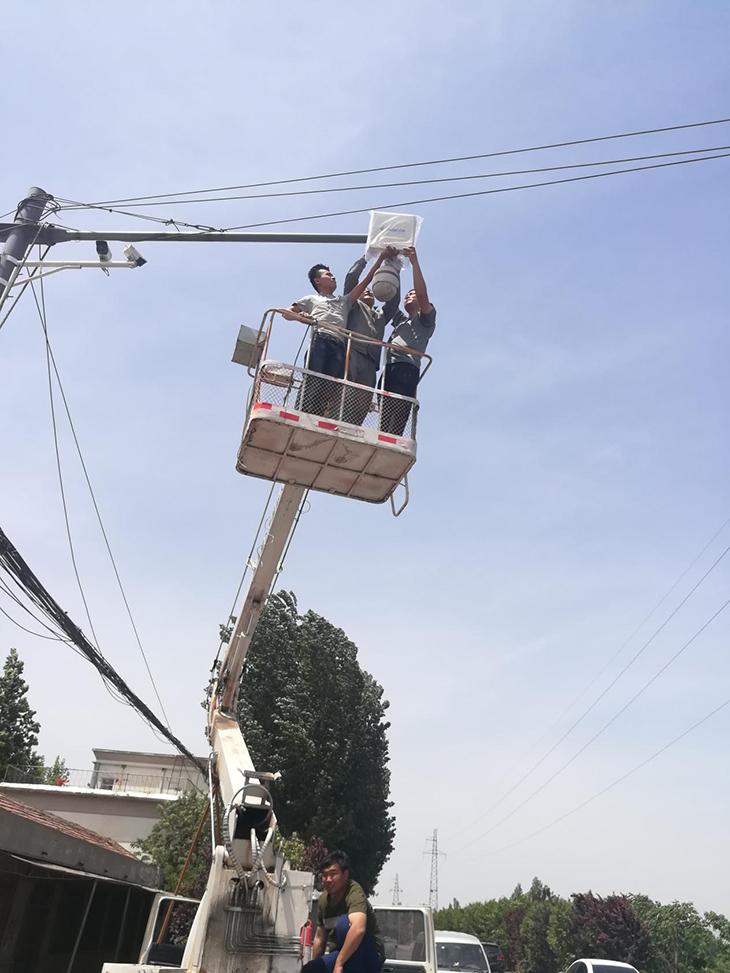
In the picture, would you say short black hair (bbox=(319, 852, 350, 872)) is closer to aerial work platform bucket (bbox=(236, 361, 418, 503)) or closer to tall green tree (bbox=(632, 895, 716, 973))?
aerial work platform bucket (bbox=(236, 361, 418, 503))

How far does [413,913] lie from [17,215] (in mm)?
9779

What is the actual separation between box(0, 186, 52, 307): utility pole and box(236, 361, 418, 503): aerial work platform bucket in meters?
2.86

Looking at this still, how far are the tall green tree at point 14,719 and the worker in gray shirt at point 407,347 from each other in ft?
85.8

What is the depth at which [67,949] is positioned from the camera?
15.2 m

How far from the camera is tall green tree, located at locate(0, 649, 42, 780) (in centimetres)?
2853

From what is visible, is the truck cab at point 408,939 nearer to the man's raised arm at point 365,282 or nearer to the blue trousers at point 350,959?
the blue trousers at point 350,959

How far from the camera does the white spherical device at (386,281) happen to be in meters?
8.50

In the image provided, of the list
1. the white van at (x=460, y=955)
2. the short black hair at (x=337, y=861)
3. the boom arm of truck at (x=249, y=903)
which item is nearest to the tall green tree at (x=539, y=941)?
the white van at (x=460, y=955)

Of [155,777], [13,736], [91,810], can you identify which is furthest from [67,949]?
[155,777]

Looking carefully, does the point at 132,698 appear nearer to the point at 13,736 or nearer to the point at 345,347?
the point at 345,347

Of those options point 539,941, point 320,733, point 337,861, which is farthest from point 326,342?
point 539,941

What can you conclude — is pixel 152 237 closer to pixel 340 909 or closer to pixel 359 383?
pixel 359 383

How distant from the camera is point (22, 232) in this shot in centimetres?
816

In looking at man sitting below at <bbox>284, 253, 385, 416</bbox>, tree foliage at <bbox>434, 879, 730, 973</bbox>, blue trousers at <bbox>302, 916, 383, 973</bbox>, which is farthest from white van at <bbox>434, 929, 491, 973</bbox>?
tree foliage at <bbox>434, 879, 730, 973</bbox>
